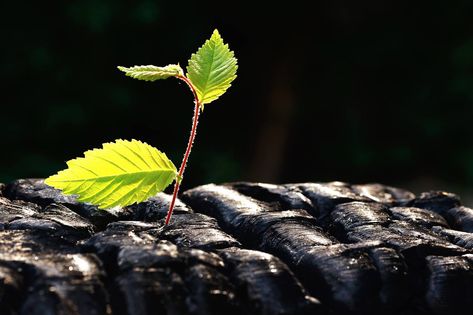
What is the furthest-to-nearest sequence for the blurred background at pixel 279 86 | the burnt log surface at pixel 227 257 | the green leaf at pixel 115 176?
the blurred background at pixel 279 86, the green leaf at pixel 115 176, the burnt log surface at pixel 227 257

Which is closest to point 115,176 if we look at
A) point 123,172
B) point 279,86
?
point 123,172

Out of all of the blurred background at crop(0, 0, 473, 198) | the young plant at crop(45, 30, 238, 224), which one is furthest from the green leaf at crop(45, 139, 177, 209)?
the blurred background at crop(0, 0, 473, 198)

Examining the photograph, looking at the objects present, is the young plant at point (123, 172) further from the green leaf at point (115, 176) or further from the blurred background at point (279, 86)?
the blurred background at point (279, 86)

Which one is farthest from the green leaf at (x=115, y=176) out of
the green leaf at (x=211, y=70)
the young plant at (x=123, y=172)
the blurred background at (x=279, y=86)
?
the blurred background at (x=279, y=86)

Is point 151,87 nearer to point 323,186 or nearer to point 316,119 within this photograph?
point 316,119

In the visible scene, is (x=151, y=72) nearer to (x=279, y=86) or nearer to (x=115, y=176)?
(x=115, y=176)

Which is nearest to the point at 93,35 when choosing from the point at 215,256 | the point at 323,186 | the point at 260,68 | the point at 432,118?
the point at 260,68
